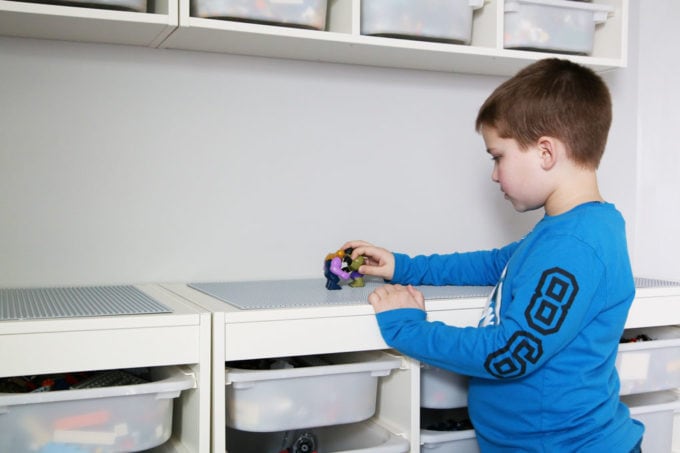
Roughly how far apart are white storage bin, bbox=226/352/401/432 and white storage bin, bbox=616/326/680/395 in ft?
1.52

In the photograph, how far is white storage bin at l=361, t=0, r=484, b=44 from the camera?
146 centimetres

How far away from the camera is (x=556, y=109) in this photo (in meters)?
1.16

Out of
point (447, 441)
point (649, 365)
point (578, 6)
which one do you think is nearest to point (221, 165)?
point (447, 441)

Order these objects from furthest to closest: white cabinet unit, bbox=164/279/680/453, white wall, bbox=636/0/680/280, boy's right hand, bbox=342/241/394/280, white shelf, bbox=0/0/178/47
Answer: white wall, bbox=636/0/680/280 < boy's right hand, bbox=342/241/394/280 < white shelf, bbox=0/0/178/47 < white cabinet unit, bbox=164/279/680/453

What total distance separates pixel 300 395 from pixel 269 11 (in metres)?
0.66

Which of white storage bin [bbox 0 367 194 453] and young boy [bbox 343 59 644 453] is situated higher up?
young boy [bbox 343 59 644 453]

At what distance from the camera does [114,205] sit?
1517 mm

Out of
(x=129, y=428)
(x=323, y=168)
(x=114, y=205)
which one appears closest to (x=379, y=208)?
(x=323, y=168)

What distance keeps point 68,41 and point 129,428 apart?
753mm

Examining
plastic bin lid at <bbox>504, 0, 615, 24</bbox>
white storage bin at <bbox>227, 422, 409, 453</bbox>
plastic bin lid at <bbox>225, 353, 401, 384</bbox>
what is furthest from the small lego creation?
plastic bin lid at <bbox>504, 0, 615, 24</bbox>

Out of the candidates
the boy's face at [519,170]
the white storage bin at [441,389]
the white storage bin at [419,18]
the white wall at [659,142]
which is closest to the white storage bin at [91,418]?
the white storage bin at [441,389]

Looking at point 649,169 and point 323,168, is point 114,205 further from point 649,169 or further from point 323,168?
point 649,169

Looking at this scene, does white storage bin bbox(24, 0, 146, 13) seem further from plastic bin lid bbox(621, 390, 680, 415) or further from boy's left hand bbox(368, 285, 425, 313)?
plastic bin lid bbox(621, 390, 680, 415)

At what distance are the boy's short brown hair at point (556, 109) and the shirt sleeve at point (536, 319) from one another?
0.17 meters
